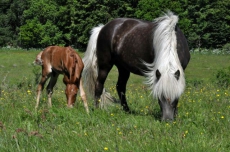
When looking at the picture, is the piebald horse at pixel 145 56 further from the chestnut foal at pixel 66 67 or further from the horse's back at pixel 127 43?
the chestnut foal at pixel 66 67

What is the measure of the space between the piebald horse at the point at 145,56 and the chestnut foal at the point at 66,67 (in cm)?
85

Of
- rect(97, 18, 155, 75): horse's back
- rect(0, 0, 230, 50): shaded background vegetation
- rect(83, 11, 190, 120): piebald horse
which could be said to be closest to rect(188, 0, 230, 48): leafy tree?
rect(0, 0, 230, 50): shaded background vegetation

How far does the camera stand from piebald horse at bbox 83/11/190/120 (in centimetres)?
575

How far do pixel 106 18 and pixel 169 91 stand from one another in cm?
5924

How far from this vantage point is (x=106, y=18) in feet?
210

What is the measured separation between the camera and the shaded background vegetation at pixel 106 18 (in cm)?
6250

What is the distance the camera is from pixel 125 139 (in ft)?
14.0

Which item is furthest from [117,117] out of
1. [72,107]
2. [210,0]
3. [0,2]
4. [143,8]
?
[0,2]

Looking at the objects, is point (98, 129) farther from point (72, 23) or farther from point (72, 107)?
point (72, 23)

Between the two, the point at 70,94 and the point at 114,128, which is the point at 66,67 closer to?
the point at 70,94

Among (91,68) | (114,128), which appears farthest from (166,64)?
(91,68)

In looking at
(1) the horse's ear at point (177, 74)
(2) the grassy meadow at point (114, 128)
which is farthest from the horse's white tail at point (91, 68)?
(1) the horse's ear at point (177, 74)

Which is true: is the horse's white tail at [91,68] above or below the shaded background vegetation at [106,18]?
above

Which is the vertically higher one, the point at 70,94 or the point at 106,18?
the point at 70,94
